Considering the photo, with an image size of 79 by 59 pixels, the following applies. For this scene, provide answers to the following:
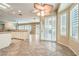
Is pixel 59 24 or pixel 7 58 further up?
pixel 59 24

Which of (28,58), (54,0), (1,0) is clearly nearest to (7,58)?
(28,58)

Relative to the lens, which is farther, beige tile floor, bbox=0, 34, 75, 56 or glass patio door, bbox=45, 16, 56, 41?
glass patio door, bbox=45, 16, 56, 41

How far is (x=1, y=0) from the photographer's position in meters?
1.98

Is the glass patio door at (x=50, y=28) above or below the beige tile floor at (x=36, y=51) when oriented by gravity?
above

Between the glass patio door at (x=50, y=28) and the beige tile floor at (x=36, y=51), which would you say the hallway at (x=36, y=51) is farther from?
the glass patio door at (x=50, y=28)

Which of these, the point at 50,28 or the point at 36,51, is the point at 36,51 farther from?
the point at 50,28

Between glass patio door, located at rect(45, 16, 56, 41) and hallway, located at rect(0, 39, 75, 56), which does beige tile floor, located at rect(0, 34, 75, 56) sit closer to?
hallway, located at rect(0, 39, 75, 56)

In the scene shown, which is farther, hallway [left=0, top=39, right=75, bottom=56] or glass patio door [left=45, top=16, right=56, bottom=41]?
glass patio door [left=45, top=16, right=56, bottom=41]

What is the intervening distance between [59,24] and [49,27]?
127 cm

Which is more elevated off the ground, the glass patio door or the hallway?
the glass patio door

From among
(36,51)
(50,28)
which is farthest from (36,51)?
(50,28)

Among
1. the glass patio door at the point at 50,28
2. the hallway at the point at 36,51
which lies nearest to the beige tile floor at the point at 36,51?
the hallway at the point at 36,51

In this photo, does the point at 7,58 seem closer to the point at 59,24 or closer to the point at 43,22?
the point at 59,24

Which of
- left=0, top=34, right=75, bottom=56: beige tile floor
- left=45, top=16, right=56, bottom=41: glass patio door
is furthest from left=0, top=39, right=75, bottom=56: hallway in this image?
left=45, top=16, right=56, bottom=41: glass patio door
